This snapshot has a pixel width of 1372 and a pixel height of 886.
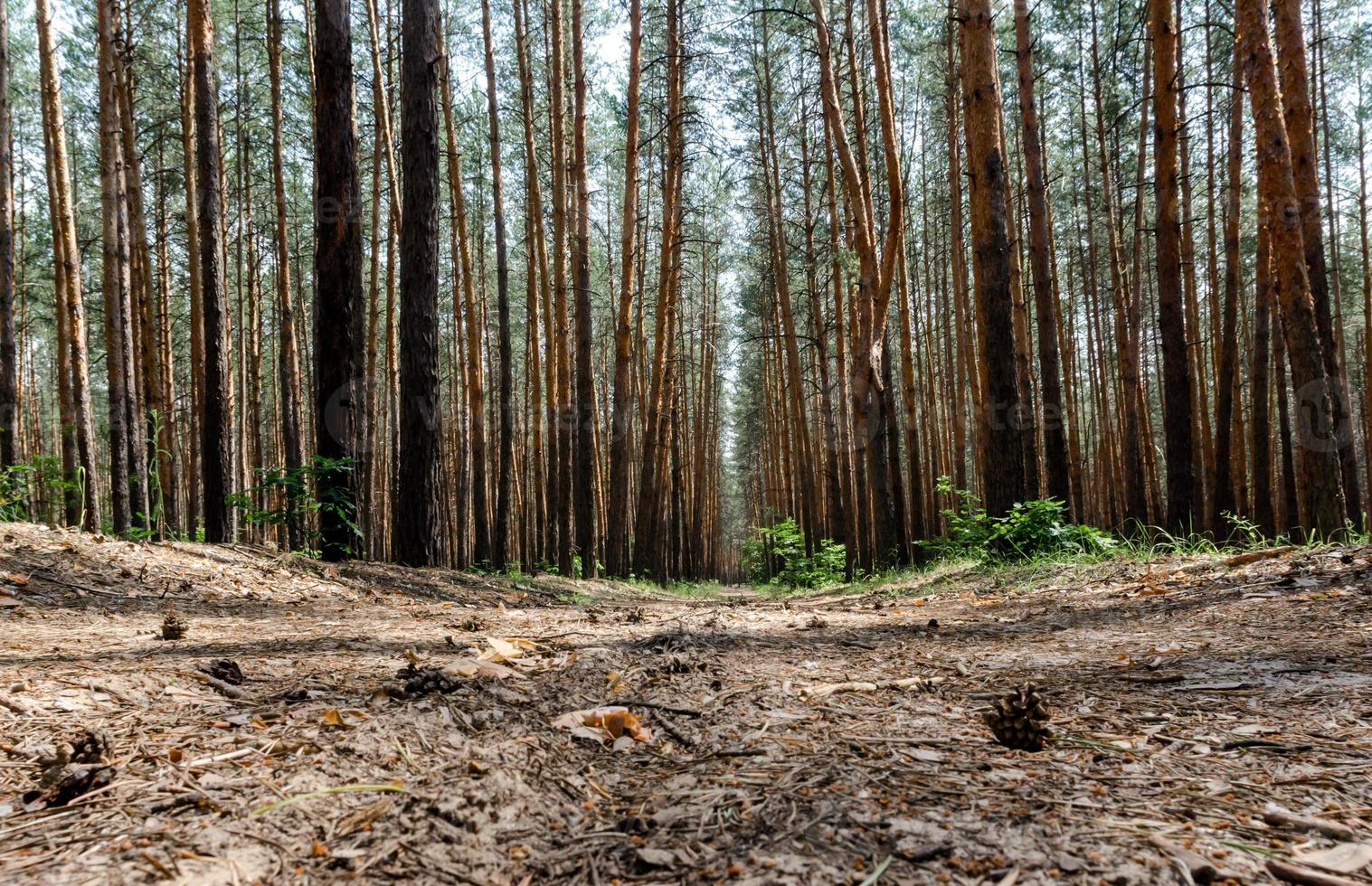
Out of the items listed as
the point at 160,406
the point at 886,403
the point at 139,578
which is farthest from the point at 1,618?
the point at 886,403

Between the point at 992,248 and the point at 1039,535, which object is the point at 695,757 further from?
the point at 992,248

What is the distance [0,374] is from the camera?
7.94 metres

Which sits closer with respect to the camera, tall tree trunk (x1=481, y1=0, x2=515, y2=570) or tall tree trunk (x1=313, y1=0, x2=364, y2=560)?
tall tree trunk (x1=313, y1=0, x2=364, y2=560)

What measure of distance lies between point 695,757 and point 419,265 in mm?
5884

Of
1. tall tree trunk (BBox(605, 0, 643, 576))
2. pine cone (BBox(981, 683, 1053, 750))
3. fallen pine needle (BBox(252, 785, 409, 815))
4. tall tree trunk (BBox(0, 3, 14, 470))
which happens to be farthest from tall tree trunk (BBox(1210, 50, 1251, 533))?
tall tree trunk (BBox(0, 3, 14, 470))

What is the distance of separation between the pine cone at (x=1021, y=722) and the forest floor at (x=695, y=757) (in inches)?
2.0

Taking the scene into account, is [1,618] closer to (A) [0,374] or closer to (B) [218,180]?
(B) [218,180]

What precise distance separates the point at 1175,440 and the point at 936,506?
13.7 meters

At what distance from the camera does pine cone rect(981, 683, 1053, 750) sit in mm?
1771

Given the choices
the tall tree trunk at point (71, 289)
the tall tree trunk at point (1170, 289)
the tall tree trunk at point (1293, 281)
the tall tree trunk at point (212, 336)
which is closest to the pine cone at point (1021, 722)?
the tall tree trunk at point (1293, 281)

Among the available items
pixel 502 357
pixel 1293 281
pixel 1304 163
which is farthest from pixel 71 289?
pixel 1304 163

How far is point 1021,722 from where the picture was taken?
1.79m

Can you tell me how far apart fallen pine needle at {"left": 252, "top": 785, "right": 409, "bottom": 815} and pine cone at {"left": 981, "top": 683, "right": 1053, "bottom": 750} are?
1391mm

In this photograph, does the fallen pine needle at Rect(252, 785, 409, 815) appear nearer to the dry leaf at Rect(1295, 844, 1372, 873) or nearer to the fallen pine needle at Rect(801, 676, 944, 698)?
the fallen pine needle at Rect(801, 676, 944, 698)
